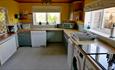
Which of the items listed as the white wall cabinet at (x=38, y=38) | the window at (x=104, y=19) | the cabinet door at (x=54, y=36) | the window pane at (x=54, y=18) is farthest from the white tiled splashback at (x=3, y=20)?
the window at (x=104, y=19)

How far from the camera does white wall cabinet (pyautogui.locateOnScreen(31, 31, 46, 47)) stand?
4.77 meters

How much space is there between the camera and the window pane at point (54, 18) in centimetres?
578

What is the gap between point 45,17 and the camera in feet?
18.9

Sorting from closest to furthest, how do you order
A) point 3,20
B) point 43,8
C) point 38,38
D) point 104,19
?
point 104,19 → point 3,20 → point 38,38 → point 43,8

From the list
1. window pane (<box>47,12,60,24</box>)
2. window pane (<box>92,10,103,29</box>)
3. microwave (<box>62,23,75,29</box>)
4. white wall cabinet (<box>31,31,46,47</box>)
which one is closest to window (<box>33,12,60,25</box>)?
window pane (<box>47,12,60,24</box>)

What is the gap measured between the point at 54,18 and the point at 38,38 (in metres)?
1.59

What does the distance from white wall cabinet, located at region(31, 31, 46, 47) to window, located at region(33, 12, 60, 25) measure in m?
1.11

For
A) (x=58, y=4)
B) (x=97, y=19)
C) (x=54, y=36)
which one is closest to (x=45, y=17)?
(x=58, y=4)

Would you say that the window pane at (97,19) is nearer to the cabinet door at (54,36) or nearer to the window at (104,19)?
the window at (104,19)

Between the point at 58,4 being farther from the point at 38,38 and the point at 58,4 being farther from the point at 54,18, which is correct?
the point at 38,38

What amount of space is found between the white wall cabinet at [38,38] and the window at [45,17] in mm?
1108

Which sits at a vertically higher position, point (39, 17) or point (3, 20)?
point (39, 17)

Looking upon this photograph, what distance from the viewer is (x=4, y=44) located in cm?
314

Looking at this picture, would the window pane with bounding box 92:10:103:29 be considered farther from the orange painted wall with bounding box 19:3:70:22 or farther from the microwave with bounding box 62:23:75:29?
the orange painted wall with bounding box 19:3:70:22
